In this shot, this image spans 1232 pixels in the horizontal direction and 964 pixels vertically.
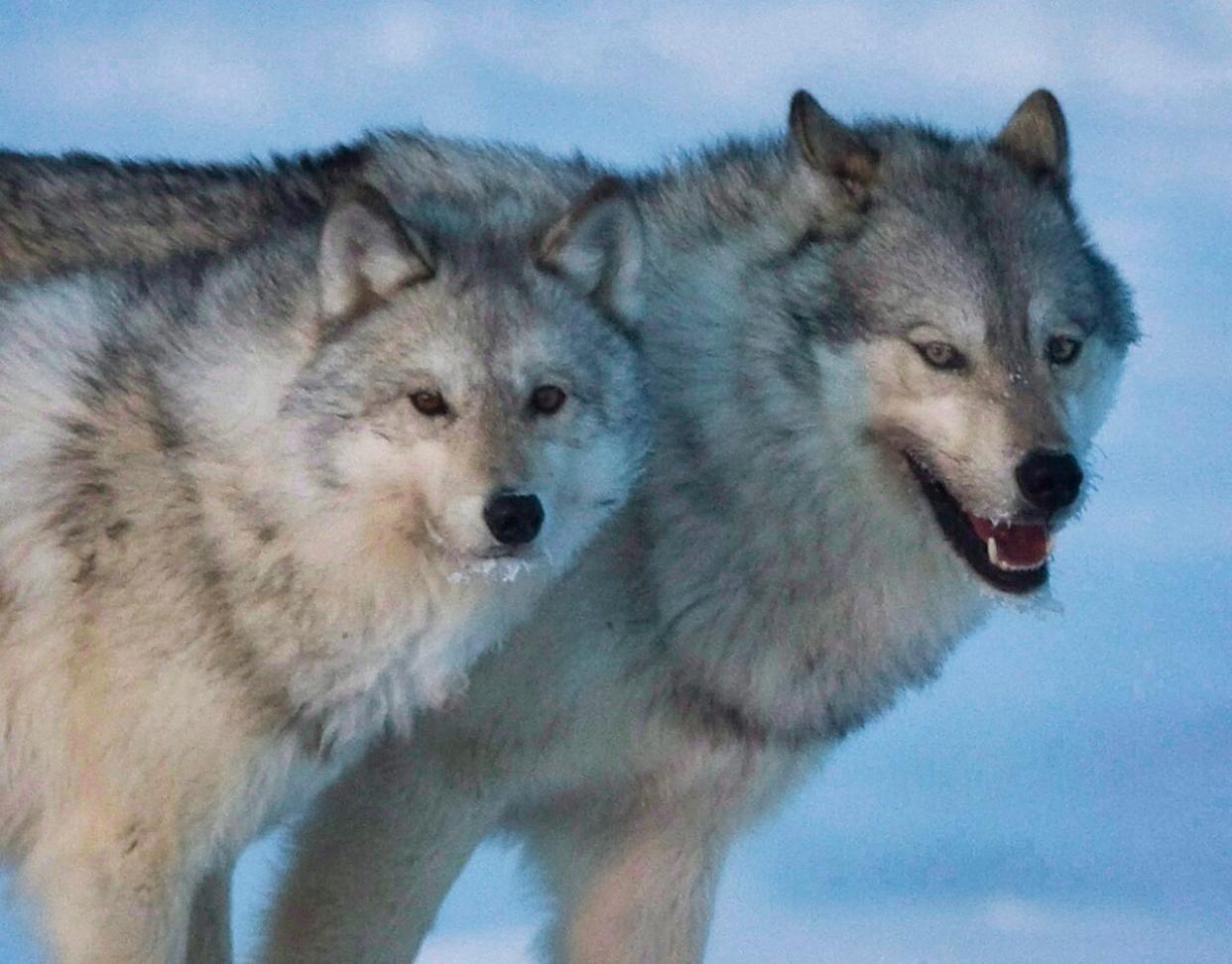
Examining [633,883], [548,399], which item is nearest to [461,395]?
[548,399]

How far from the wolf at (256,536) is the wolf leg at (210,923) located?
0.97m

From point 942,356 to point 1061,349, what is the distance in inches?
17.5

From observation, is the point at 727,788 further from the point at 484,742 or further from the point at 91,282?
the point at 91,282

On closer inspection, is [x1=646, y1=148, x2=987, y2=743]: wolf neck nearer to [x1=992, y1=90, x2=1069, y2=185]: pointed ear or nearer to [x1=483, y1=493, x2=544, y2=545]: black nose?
[x1=992, y1=90, x2=1069, y2=185]: pointed ear

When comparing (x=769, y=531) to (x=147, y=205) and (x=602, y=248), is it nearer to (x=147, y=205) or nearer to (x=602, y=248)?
(x=602, y=248)

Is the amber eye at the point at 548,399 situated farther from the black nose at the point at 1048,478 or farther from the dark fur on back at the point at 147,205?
the dark fur on back at the point at 147,205

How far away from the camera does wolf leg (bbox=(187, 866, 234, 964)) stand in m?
8.84

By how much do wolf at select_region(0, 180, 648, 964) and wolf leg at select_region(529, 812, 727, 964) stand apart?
177 centimetres

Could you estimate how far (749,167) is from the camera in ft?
31.1

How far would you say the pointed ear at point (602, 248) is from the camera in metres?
8.03

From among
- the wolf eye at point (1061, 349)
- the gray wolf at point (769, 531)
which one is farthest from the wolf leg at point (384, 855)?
the wolf eye at point (1061, 349)

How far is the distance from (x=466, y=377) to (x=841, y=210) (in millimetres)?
1990

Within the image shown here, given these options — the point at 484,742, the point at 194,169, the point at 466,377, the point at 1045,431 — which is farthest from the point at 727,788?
the point at 194,169

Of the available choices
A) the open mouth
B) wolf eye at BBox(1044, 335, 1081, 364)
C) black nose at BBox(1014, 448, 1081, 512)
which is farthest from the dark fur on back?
black nose at BBox(1014, 448, 1081, 512)
